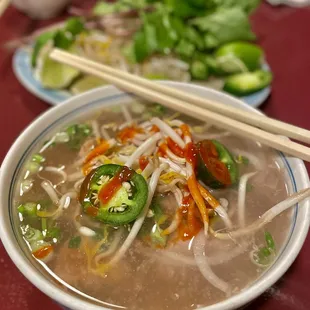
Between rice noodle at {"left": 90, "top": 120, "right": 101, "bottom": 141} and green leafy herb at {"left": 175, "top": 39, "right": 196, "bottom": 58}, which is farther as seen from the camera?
green leafy herb at {"left": 175, "top": 39, "right": 196, "bottom": 58}

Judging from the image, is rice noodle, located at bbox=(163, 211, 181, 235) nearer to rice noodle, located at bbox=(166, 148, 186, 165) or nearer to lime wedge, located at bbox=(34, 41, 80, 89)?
rice noodle, located at bbox=(166, 148, 186, 165)

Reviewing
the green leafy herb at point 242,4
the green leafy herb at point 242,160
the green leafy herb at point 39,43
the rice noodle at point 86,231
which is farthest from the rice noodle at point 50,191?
the green leafy herb at point 242,4

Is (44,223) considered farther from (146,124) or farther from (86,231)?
(146,124)

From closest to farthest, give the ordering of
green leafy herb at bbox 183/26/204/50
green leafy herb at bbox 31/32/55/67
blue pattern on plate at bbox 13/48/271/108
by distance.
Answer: blue pattern on plate at bbox 13/48/271/108, green leafy herb at bbox 31/32/55/67, green leafy herb at bbox 183/26/204/50

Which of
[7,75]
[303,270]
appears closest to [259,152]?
[303,270]

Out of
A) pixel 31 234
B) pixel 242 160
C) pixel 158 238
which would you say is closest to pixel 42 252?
pixel 31 234

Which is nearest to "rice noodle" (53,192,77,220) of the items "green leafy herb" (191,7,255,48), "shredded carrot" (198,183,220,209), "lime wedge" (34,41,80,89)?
"shredded carrot" (198,183,220,209)
